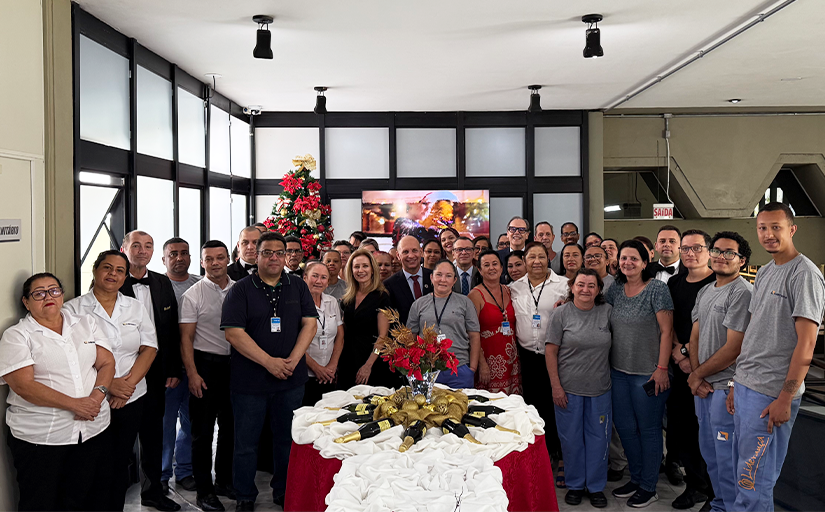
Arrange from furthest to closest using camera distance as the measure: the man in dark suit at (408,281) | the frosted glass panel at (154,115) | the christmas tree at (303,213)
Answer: the christmas tree at (303,213) < the frosted glass panel at (154,115) < the man in dark suit at (408,281)

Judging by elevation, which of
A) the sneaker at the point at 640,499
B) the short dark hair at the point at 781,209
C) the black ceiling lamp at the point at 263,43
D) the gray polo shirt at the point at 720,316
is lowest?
the sneaker at the point at 640,499

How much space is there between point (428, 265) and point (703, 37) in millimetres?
3316

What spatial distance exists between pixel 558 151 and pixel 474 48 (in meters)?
4.05

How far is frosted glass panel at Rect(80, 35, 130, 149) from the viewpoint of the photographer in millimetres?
4555

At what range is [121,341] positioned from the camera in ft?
11.8

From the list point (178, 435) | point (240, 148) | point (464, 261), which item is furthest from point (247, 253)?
point (240, 148)

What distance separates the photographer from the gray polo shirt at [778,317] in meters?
3.01

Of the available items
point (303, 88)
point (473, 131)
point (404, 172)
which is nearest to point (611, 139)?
point (473, 131)

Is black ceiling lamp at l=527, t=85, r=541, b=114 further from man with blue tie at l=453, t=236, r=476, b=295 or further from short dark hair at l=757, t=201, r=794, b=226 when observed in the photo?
short dark hair at l=757, t=201, r=794, b=226

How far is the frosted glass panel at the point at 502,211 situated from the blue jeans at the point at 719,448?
19.7 feet

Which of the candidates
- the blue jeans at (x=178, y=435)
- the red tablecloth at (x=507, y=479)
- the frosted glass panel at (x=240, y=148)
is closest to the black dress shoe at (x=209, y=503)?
the blue jeans at (x=178, y=435)

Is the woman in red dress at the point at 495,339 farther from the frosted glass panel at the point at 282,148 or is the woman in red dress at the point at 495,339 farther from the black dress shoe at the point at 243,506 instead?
the frosted glass panel at the point at 282,148

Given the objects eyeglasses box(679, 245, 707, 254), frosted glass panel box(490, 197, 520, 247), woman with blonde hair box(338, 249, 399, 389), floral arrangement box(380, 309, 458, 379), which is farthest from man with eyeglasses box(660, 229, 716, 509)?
frosted glass panel box(490, 197, 520, 247)

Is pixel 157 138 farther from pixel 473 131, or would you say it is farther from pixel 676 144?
pixel 676 144
